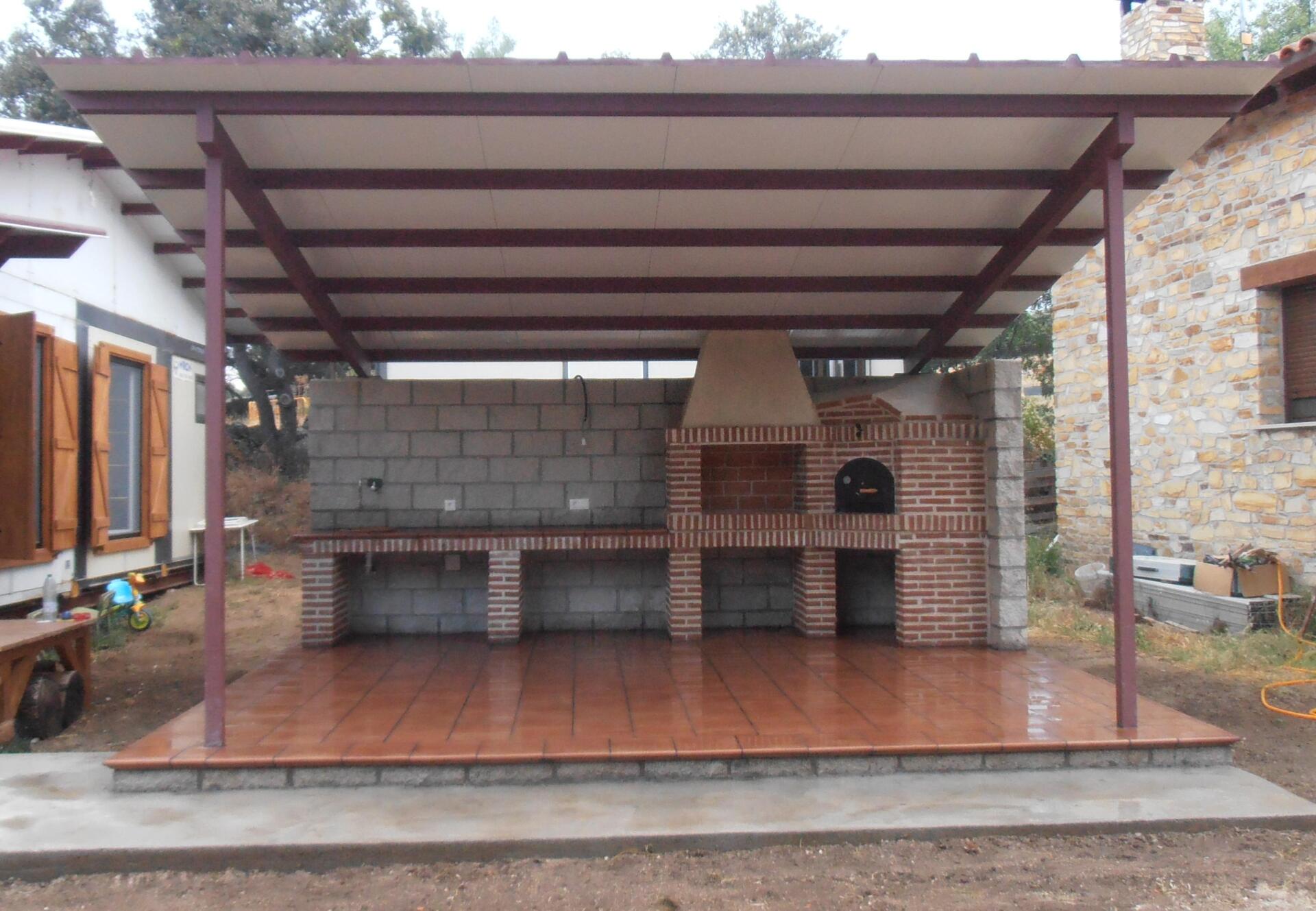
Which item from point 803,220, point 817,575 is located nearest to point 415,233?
point 803,220

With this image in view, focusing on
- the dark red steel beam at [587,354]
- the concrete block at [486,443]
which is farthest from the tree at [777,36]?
the concrete block at [486,443]

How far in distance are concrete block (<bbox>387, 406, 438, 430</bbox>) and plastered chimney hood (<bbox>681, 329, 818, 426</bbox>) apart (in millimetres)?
2071

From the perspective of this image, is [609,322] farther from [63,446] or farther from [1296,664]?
[1296,664]

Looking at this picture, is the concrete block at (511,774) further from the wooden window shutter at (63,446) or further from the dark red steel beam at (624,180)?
the wooden window shutter at (63,446)

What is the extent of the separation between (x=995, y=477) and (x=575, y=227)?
3.50 meters

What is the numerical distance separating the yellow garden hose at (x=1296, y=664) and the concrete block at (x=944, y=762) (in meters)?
2.75

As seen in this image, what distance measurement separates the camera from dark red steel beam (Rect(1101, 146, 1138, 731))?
4.90 m

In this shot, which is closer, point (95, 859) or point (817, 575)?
point (95, 859)

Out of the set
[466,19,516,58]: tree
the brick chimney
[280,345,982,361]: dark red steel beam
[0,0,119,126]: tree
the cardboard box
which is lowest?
the cardboard box

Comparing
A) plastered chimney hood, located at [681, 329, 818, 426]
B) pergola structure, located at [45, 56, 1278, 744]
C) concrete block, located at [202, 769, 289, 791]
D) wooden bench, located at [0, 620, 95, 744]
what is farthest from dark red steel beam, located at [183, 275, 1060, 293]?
concrete block, located at [202, 769, 289, 791]

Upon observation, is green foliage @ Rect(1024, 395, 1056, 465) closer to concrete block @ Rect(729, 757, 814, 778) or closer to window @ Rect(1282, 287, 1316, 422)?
window @ Rect(1282, 287, 1316, 422)

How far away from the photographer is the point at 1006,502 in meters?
7.01

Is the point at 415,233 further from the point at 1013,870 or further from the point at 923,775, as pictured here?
the point at 1013,870

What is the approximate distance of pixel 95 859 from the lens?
3.78m
